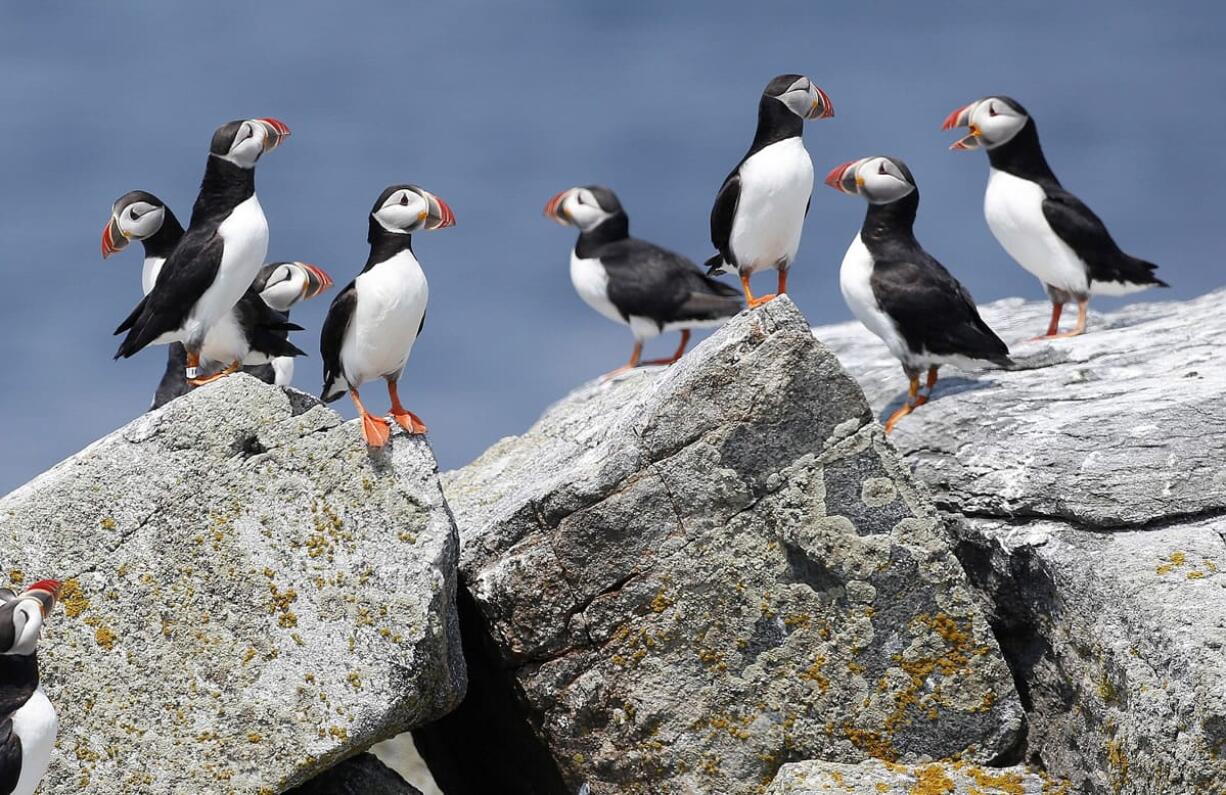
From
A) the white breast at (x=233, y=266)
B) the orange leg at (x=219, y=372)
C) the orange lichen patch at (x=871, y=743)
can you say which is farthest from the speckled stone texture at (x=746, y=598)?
the white breast at (x=233, y=266)

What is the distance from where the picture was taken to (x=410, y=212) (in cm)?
711

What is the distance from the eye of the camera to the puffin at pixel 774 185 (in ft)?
28.5

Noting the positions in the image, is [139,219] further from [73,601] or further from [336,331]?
[73,601]

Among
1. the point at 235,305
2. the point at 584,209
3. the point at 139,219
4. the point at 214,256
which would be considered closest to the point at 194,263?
the point at 214,256

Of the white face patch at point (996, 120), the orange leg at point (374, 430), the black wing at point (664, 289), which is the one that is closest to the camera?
the orange leg at point (374, 430)

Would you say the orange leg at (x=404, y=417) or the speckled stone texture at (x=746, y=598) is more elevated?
the orange leg at (x=404, y=417)

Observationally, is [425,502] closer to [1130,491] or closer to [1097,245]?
[1130,491]

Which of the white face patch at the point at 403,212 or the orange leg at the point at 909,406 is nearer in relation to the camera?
the white face patch at the point at 403,212

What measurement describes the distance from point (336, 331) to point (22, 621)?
2168 mm

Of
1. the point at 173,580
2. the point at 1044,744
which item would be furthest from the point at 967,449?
the point at 173,580

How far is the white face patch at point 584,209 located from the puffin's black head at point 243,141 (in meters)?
5.23

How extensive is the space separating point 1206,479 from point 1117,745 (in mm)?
1400

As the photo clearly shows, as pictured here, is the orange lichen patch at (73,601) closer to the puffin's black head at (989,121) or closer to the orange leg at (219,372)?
the orange leg at (219,372)

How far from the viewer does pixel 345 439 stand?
21.1ft
